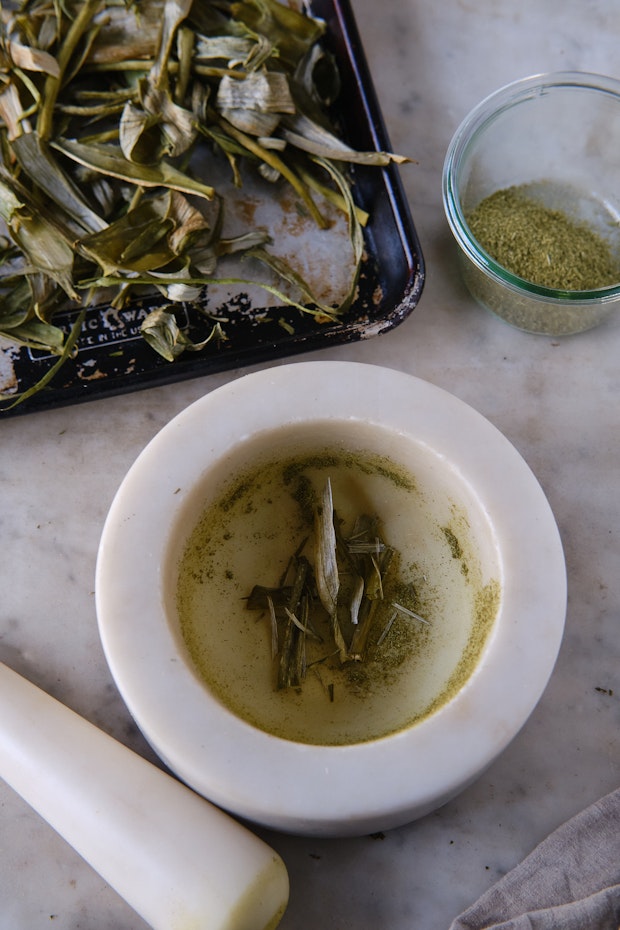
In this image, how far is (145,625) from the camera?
706 millimetres

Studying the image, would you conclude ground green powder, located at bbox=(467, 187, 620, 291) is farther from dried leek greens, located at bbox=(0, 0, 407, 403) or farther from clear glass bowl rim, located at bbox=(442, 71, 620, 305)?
dried leek greens, located at bbox=(0, 0, 407, 403)

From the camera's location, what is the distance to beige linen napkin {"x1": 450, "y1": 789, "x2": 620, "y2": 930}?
2.55ft

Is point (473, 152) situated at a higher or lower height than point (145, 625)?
higher

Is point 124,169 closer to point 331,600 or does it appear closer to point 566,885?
point 331,600

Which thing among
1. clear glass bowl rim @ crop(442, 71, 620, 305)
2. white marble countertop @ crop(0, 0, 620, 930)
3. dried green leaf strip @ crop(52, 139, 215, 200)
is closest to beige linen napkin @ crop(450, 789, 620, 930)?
white marble countertop @ crop(0, 0, 620, 930)

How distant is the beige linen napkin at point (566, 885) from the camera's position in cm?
78

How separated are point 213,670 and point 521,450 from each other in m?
0.46

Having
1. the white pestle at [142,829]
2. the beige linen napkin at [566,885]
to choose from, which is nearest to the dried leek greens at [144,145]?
the white pestle at [142,829]

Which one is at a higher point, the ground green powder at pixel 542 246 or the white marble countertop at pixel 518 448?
the ground green powder at pixel 542 246

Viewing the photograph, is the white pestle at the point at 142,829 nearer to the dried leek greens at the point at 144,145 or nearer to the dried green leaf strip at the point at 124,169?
the dried leek greens at the point at 144,145

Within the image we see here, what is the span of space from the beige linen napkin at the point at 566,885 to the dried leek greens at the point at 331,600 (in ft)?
0.85

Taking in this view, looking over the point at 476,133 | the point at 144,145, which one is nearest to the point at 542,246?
the point at 476,133

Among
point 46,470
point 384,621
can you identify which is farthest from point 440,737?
point 46,470

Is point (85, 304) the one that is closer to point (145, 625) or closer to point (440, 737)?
point (145, 625)
